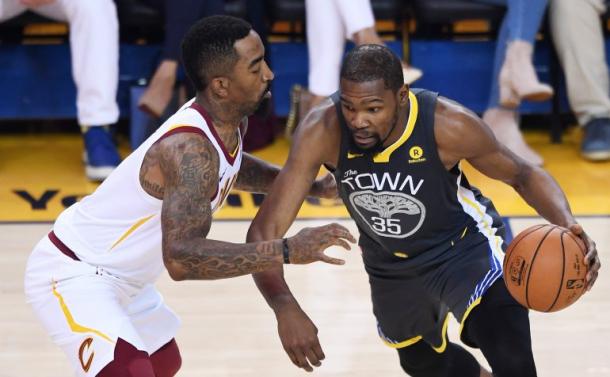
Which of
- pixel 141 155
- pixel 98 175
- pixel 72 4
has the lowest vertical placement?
pixel 98 175

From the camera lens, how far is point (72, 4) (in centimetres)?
696

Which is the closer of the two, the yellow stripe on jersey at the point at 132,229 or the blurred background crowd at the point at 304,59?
the yellow stripe on jersey at the point at 132,229

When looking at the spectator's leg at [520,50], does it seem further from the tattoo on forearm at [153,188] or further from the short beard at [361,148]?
the tattoo on forearm at [153,188]

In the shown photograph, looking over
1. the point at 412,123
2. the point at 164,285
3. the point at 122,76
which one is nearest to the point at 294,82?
the point at 122,76

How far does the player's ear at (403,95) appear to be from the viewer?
3.62 meters

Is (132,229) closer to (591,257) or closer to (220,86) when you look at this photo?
(220,86)

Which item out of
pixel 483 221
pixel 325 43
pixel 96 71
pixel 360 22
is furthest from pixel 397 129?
pixel 96 71

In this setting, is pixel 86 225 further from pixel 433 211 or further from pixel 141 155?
pixel 433 211

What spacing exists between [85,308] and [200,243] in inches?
17.9

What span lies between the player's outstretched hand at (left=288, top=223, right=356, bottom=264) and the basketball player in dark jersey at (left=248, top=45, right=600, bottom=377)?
1.13 feet

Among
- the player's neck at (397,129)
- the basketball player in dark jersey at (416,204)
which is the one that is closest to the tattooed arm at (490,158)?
the basketball player in dark jersey at (416,204)

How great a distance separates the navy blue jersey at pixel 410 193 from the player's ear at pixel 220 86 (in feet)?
1.44

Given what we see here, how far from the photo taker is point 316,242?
3.10 meters

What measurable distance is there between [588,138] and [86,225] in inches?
176
